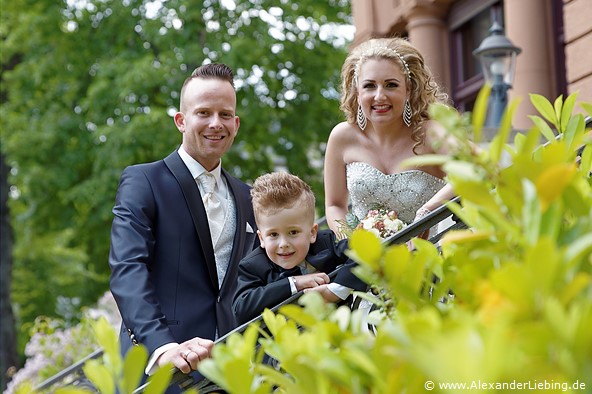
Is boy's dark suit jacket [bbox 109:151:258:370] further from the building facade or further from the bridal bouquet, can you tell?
the building facade

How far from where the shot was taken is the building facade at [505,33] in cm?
945

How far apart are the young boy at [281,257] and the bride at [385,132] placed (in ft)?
2.58

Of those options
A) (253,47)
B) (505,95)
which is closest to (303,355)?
(505,95)

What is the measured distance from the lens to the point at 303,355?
5.02 ft

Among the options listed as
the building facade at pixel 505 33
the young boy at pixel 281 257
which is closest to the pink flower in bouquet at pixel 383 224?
the young boy at pixel 281 257

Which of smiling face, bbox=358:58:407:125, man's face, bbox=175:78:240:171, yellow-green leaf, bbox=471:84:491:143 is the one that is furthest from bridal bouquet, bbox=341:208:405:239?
yellow-green leaf, bbox=471:84:491:143

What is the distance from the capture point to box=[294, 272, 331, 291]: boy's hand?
12.8 ft

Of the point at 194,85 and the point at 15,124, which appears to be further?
the point at 15,124

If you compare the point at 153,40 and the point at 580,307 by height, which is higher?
the point at 153,40

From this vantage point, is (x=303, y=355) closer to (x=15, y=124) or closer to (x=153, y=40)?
(x=153, y=40)

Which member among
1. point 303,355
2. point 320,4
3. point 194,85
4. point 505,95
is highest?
point 320,4

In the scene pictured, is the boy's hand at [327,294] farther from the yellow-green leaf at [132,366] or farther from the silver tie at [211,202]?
the yellow-green leaf at [132,366]

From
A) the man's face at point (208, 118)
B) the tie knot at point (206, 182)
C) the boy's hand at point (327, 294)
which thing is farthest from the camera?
the tie knot at point (206, 182)

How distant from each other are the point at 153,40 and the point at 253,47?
6.04ft
